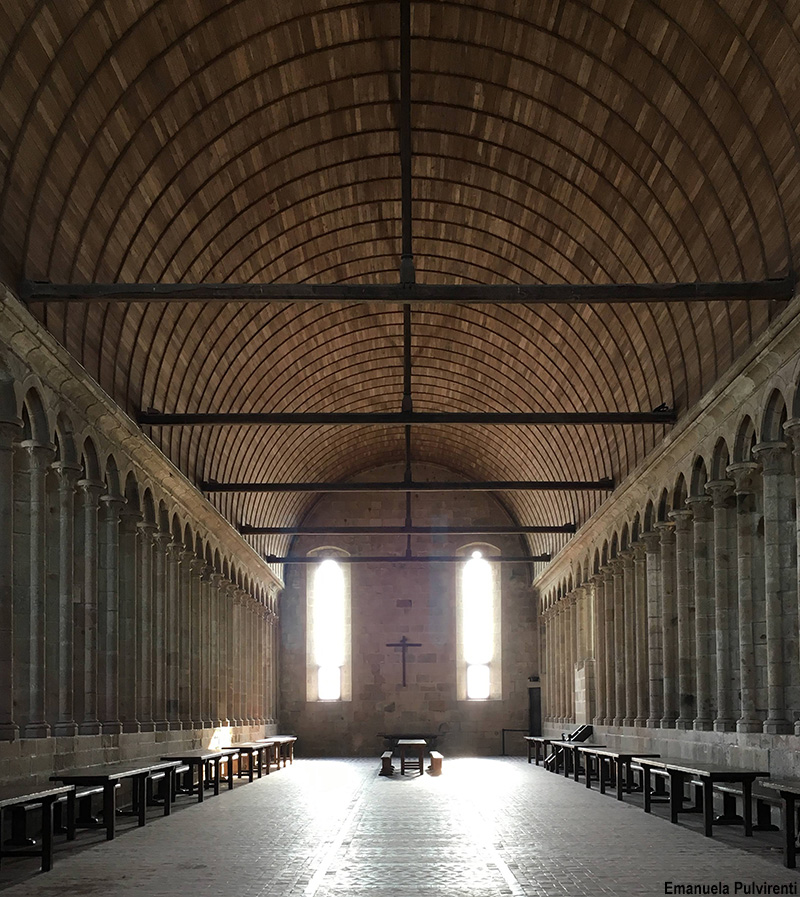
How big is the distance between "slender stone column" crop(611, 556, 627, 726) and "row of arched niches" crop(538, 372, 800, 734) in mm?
44

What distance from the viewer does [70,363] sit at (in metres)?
22.4

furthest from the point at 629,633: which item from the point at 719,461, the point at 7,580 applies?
the point at 7,580

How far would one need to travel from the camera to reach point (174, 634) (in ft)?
116

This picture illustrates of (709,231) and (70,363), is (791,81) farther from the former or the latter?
(70,363)

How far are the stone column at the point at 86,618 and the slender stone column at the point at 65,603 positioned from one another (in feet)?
4.08

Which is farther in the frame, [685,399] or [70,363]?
[685,399]

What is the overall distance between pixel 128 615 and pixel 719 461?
12.7 metres

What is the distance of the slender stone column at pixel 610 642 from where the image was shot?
39219mm

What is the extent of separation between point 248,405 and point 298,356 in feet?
6.67

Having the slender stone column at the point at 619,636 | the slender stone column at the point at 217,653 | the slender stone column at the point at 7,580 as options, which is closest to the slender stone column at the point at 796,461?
the slender stone column at the point at 7,580

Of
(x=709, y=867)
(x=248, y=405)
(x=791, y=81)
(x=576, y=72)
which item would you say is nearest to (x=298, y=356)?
(x=248, y=405)

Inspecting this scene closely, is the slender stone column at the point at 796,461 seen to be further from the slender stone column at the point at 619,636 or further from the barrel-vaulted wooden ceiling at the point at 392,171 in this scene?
the slender stone column at the point at 619,636

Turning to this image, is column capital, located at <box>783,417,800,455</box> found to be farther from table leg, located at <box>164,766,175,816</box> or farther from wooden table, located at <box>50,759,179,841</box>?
table leg, located at <box>164,766,175,816</box>

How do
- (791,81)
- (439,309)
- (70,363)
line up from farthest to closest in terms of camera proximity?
(439,309), (70,363), (791,81)
